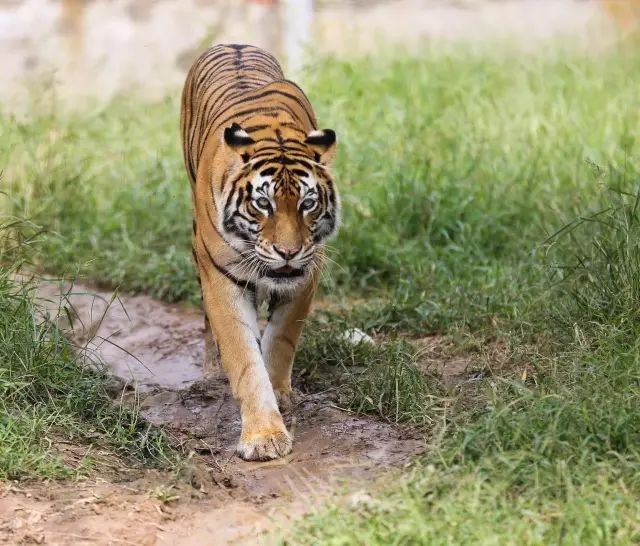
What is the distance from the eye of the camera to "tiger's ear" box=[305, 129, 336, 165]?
13.4 ft

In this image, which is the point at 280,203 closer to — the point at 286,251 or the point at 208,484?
the point at 286,251

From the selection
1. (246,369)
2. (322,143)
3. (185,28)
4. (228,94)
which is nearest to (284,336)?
(246,369)

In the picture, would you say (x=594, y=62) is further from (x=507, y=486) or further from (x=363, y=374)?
(x=507, y=486)

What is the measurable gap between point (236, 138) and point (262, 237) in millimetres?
381

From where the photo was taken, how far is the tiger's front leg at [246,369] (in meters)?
3.79

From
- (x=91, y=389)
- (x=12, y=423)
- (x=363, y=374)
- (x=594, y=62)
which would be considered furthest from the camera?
(x=594, y=62)

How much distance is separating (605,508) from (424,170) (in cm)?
354

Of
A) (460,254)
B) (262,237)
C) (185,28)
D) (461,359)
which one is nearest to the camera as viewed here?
(262,237)

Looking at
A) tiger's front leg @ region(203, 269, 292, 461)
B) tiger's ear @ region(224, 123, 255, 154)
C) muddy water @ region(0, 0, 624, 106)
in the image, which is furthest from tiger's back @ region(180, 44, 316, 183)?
muddy water @ region(0, 0, 624, 106)

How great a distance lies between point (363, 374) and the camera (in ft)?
14.0

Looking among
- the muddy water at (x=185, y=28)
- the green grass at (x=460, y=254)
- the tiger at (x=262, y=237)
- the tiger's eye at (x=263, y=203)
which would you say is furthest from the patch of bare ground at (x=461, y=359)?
the muddy water at (x=185, y=28)

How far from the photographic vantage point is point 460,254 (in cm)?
572

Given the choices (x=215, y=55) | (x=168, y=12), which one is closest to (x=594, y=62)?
(x=168, y=12)

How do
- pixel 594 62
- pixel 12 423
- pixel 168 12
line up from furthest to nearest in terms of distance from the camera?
pixel 168 12, pixel 594 62, pixel 12 423
